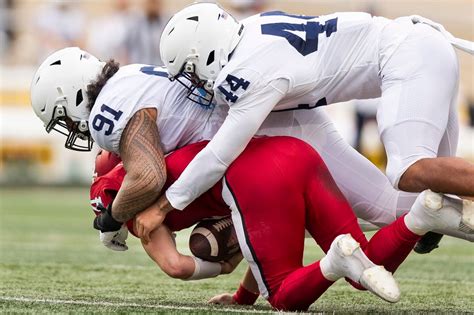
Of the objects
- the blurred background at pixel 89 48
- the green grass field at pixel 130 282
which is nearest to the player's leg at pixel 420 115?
the green grass field at pixel 130 282

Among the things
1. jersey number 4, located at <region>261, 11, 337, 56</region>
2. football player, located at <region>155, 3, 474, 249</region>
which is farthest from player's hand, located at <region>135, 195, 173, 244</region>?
jersey number 4, located at <region>261, 11, 337, 56</region>

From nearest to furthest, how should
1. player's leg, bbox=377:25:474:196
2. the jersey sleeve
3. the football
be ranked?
player's leg, bbox=377:25:474:196
the football
the jersey sleeve

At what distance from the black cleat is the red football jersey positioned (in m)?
0.67

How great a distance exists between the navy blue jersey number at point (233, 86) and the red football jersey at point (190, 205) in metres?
0.31

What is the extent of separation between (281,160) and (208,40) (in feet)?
1.54

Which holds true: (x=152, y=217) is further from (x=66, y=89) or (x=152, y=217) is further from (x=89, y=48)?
(x=89, y=48)

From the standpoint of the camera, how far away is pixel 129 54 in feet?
32.9

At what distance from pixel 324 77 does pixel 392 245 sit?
0.61 metres

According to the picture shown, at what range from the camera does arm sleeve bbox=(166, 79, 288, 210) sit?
11.9 feet

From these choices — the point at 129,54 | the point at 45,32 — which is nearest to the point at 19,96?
the point at 45,32

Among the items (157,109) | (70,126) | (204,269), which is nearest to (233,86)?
(157,109)

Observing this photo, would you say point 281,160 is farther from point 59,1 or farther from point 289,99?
point 59,1

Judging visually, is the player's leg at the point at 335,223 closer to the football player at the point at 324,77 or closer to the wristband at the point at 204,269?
the football player at the point at 324,77

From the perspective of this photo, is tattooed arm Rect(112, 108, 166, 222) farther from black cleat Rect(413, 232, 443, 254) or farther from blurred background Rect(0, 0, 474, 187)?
blurred background Rect(0, 0, 474, 187)
